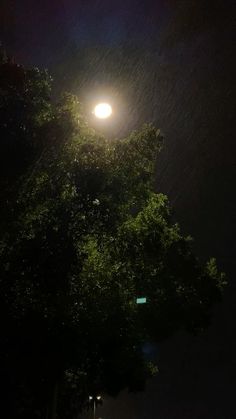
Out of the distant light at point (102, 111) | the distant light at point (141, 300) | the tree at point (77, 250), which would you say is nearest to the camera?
the tree at point (77, 250)

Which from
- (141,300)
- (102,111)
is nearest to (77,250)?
(102,111)

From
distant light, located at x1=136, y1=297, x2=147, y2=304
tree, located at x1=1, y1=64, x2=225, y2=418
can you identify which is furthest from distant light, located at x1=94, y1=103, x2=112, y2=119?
distant light, located at x1=136, y1=297, x2=147, y2=304

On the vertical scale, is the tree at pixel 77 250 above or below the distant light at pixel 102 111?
below

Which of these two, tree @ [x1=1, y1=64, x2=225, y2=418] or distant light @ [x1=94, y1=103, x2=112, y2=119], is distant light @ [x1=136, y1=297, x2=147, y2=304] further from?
distant light @ [x1=94, y1=103, x2=112, y2=119]

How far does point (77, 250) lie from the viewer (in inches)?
504

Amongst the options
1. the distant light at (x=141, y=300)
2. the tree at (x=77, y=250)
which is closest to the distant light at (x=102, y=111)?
the tree at (x=77, y=250)

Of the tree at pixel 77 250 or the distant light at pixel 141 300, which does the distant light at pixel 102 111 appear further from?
the distant light at pixel 141 300

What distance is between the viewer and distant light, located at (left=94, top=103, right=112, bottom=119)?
13.0 meters

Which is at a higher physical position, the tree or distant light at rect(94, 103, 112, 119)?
distant light at rect(94, 103, 112, 119)

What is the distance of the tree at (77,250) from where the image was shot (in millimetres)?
12172

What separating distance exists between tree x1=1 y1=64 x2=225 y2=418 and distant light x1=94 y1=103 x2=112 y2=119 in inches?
19.2

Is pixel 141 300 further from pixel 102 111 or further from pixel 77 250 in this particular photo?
pixel 102 111

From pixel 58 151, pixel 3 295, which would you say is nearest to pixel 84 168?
pixel 58 151

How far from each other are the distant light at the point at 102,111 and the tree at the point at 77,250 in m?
0.49
